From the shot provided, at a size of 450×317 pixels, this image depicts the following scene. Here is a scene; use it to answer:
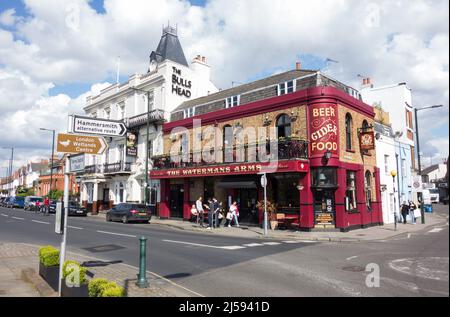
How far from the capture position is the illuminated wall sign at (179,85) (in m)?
31.4

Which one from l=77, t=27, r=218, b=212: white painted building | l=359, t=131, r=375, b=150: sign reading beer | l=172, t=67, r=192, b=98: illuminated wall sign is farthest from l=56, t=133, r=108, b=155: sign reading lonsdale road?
l=172, t=67, r=192, b=98: illuminated wall sign

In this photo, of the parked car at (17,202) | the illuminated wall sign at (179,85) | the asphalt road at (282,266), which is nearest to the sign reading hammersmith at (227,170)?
the asphalt road at (282,266)

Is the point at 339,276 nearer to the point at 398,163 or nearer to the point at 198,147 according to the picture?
the point at 198,147

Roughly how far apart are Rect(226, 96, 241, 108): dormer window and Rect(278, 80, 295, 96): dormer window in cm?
362

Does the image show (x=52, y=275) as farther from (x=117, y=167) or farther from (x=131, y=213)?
(x=117, y=167)

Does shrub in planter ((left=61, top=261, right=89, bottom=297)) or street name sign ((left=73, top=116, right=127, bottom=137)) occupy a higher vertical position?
street name sign ((left=73, top=116, right=127, bottom=137))

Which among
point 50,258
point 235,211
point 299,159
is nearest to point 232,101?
point 235,211

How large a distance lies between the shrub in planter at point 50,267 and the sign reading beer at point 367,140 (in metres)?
18.2

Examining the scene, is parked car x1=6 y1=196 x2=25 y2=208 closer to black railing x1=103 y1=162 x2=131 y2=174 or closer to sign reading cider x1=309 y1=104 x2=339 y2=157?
black railing x1=103 y1=162 x2=131 y2=174

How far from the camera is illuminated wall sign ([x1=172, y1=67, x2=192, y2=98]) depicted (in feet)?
103

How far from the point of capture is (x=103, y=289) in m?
5.46

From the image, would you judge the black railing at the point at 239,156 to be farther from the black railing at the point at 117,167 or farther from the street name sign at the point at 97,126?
the street name sign at the point at 97,126
